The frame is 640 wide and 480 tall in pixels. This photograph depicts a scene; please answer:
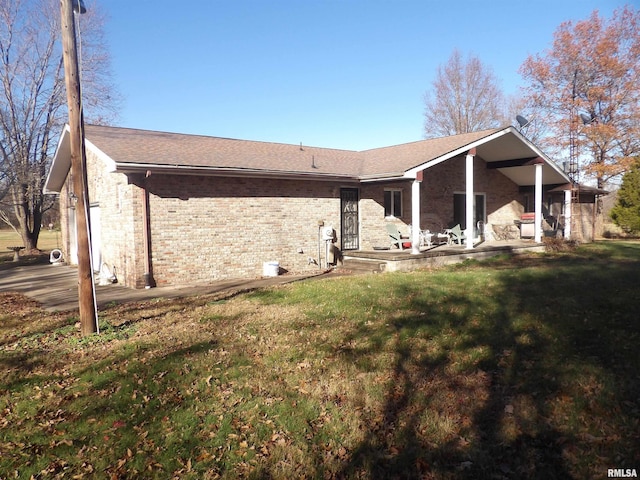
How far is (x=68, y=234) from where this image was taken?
18406 millimetres

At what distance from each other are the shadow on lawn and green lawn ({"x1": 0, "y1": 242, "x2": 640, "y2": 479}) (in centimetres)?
2

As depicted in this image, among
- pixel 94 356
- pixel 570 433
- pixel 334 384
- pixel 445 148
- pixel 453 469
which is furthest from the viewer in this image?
pixel 445 148

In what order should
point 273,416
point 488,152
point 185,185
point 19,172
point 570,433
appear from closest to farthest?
point 570,433 < point 273,416 < point 185,185 < point 488,152 < point 19,172

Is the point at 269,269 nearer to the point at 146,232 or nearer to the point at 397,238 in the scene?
the point at 146,232

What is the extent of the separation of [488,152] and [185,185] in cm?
1188

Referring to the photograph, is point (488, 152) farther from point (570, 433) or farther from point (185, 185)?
point (570, 433)

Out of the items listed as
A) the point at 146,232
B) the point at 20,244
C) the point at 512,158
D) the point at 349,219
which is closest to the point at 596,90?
the point at 512,158

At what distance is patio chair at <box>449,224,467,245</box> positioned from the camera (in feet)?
54.4

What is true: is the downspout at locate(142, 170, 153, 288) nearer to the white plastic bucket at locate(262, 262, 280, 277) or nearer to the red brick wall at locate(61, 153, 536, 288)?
the red brick wall at locate(61, 153, 536, 288)

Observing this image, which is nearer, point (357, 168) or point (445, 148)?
point (445, 148)

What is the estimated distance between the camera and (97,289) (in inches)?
464

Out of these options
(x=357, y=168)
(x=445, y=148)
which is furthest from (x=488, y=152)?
(x=357, y=168)

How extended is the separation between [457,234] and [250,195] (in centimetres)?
805

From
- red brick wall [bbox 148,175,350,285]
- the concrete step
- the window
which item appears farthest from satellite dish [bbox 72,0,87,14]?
the window
